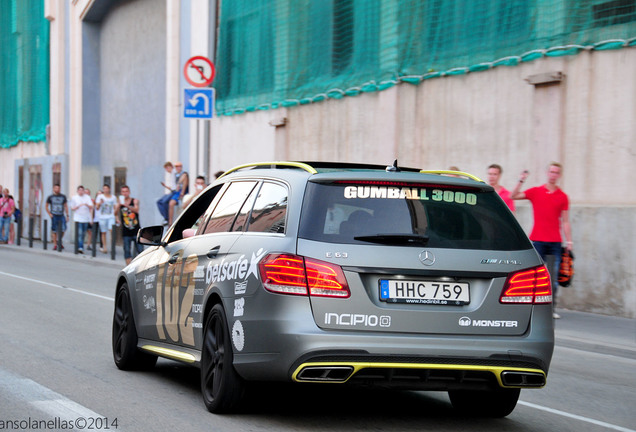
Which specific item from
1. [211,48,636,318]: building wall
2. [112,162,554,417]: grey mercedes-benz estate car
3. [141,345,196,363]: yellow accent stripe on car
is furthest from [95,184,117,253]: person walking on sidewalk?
[112,162,554,417]: grey mercedes-benz estate car

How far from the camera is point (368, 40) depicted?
19.9 metres

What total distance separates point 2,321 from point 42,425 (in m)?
6.35

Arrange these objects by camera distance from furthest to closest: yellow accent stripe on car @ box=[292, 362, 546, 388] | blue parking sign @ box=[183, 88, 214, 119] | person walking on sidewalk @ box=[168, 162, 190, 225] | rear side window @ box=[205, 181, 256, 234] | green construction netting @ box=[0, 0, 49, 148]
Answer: green construction netting @ box=[0, 0, 49, 148], person walking on sidewalk @ box=[168, 162, 190, 225], blue parking sign @ box=[183, 88, 214, 119], rear side window @ box=[205, 181, 256, 234], yellow accent stripe on car @ box=[292, 362, 546, 388]

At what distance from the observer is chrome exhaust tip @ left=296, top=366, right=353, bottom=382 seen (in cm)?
574

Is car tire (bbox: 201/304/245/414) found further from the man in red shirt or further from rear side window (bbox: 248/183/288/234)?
the man in red shirt

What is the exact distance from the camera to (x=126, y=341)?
8.49 meters

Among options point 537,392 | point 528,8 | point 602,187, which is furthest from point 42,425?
point 528,8

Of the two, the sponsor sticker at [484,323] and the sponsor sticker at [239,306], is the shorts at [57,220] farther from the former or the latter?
the sponsor sticker at [484,323]

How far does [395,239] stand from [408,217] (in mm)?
199

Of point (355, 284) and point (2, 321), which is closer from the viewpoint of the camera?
point (355, 284)

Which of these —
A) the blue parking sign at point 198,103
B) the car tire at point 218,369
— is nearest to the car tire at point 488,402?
the car tire at point 218,369

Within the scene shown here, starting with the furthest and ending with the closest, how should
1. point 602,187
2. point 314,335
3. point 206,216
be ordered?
point 602,187 < point 206,216 < point 314,335

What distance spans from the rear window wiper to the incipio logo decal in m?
0.43

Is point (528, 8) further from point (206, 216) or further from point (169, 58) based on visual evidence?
point (169, 58)
